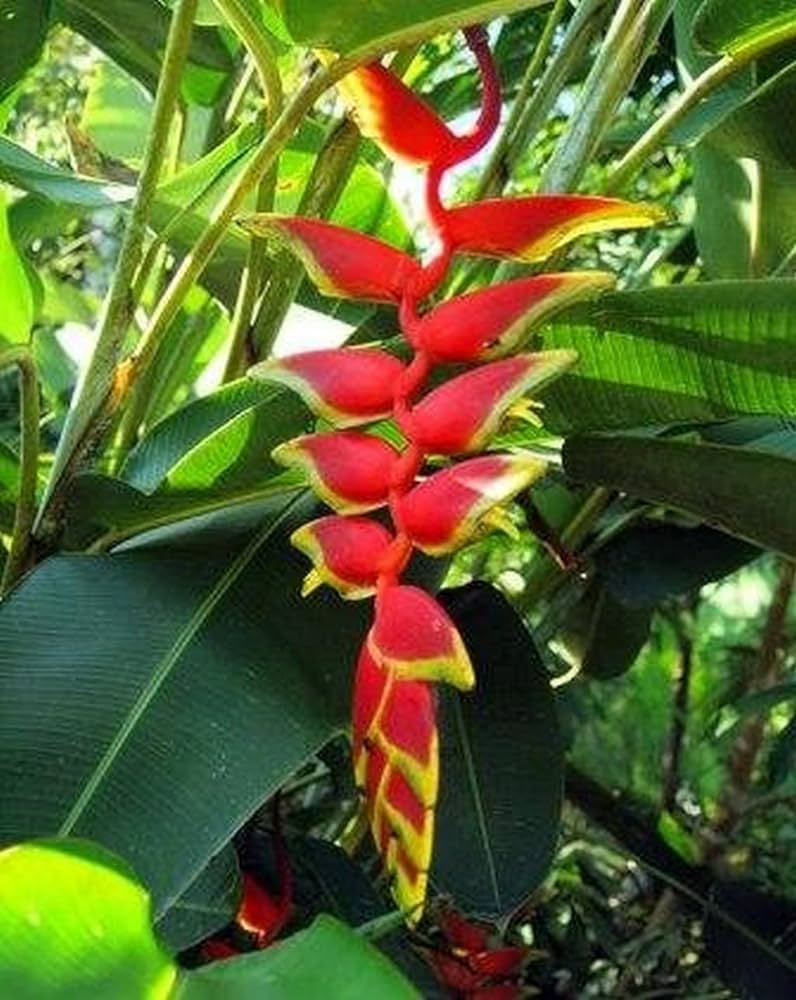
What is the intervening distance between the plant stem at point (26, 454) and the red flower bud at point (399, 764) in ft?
0.88

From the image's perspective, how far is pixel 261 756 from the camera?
701mm

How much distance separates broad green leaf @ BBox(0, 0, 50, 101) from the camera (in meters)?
1.04

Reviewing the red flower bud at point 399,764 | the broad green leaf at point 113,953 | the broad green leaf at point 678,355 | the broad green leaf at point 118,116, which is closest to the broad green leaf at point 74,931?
the broad green leaf at point 113,953

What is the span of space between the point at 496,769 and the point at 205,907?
20 centimetres

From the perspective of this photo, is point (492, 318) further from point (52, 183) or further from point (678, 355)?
point (52, 183)

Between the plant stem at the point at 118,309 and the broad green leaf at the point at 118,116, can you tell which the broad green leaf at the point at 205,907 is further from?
the broad green leaf at the point at 118,116

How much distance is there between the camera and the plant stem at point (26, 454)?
79 centimetres

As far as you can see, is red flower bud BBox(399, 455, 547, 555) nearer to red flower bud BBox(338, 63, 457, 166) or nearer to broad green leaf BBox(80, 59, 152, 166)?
red flower bud BBox(338, 63, 457, 166)

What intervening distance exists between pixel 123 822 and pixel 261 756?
7 cm

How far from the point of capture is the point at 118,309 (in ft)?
2.64

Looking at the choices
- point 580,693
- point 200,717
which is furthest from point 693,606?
point 200,717

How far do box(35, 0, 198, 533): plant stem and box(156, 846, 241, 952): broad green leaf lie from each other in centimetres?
18

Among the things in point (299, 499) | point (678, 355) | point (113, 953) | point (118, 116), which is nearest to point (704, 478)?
point (678, 355)

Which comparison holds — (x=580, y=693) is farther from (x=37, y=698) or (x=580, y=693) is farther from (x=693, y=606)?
(x=37, y=698)
